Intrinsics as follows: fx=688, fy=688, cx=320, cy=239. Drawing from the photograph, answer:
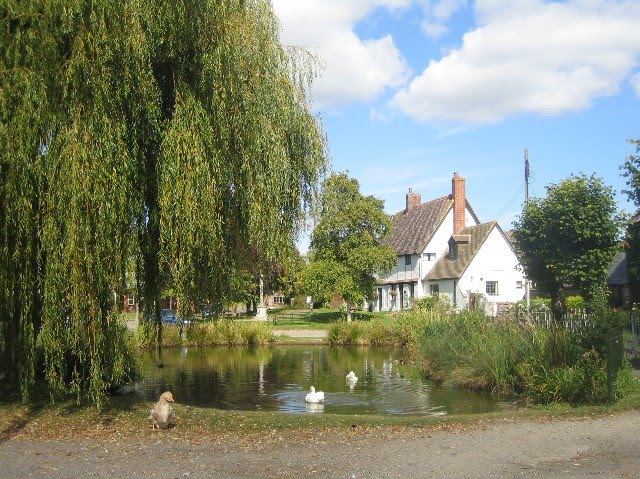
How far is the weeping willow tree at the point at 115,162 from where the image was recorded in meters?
10.5

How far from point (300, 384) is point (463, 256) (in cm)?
3463

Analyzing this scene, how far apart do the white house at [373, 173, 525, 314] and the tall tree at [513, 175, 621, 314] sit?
19.5m

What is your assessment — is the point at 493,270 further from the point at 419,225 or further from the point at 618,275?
the point at 618,275

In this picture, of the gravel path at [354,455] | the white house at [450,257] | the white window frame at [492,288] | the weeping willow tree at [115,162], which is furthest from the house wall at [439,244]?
the gravel path at [354,455]

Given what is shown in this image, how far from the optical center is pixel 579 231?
85.3ft

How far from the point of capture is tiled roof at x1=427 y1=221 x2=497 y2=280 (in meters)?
52.0

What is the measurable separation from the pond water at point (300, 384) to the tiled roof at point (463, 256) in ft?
73.9

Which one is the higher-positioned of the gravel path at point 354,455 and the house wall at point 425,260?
the house wall at point 425,260

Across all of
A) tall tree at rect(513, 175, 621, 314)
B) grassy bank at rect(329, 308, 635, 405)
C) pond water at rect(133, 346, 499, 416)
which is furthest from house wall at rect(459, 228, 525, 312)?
grassy bank at rect(329, 308, 635, 405)

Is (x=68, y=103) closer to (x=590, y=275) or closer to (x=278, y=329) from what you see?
(x=590, y=275)

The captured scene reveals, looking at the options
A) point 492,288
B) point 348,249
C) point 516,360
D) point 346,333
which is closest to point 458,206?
point 492,288

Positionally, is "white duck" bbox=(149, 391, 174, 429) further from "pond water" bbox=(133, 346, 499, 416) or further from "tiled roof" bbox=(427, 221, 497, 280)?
"tiled roof" bbox=(427, 221, 497, 280)

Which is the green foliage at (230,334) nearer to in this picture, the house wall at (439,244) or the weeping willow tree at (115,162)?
the weeping willow tree at (115,162)

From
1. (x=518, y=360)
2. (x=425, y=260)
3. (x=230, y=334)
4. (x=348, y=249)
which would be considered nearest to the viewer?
(x=518, y=360)
